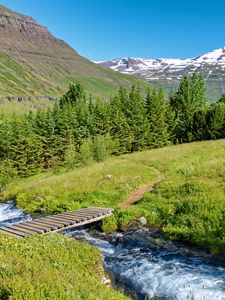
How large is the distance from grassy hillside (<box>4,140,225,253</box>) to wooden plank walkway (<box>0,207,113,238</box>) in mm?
1292

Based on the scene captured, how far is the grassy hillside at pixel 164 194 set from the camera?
2094cm

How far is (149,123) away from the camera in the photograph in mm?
73500

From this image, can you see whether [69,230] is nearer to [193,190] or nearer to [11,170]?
[193,190]

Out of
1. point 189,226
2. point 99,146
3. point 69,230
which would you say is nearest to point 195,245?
point 189,226

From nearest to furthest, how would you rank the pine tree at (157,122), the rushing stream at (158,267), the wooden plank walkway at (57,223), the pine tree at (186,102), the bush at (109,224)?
1. the rushing stream at (158,267)
2. the wooden plank walkway at (57,223)
3. the bush at (109,224)
4. the pine tree at (157,122)
5. the pine tree at (186,102)

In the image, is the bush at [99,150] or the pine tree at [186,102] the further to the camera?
the pine tree at [186,102]

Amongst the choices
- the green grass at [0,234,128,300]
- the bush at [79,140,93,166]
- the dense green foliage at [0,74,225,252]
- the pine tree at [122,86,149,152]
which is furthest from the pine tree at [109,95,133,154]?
the green grass at [0,234,128,300]

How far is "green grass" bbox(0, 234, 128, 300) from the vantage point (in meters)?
9.30

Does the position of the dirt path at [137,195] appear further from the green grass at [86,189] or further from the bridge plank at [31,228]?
the bridge plank at [31,228]

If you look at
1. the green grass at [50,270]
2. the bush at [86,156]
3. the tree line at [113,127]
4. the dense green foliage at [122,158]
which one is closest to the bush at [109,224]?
the dense green foliage at [122,158]

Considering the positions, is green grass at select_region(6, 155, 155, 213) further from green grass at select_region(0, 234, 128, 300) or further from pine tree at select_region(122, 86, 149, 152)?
pine tree at select_region(122, 86, 149, 152)

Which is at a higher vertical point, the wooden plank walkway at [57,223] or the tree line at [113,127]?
the tree line at [113,127]

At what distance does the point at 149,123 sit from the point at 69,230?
51775 millimetres

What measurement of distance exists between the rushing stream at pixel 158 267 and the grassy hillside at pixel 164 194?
140cm
